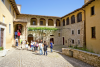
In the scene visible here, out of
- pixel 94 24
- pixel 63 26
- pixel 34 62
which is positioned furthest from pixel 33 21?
pixel 34 62

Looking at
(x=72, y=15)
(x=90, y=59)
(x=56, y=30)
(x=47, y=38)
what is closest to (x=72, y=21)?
(x=72, y=15)

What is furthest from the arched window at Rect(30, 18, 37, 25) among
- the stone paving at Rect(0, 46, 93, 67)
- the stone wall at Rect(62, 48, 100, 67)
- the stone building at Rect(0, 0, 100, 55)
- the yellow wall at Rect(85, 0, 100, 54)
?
the stone wall at Rect(62, 48, 100, 67)

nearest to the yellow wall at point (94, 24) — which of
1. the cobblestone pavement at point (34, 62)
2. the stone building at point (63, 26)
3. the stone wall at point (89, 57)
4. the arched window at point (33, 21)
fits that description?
the stone building at point (63, 26)

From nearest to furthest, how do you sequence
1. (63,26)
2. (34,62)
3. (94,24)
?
(34,62) < (94,24) < (63,26)

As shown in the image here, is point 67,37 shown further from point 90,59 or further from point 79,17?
point 90,59

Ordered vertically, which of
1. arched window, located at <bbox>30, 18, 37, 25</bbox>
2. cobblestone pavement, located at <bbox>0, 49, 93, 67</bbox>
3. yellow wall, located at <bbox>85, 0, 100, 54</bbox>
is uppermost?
arched window, located at <bbox>30, 18, 37, 25</bbox>

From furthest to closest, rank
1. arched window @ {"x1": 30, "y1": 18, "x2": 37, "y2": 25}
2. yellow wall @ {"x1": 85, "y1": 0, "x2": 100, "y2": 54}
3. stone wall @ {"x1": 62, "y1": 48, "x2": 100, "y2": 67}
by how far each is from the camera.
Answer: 1. arched window @ {"x1": 30, "y1": 18, "x2": 37, "y2": 25}
2. yellow wall @ {"x1": 85, "y1": 0, "x2": 100, "y2": 54}
3. stone wall @ {"x1": 62, "y1": 48, "x2": 100, "y2": 67}

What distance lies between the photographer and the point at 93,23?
1131 centimetres

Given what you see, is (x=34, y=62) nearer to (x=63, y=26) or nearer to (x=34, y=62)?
(x=34, y=62)

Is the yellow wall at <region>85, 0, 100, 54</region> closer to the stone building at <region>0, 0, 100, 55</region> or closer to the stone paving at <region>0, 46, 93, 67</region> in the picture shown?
the stone building at <region>0, 0, 100, 55</region>

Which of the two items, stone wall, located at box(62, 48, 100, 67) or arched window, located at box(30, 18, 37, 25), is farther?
arched window, located at box(30, 18, 37, 25)

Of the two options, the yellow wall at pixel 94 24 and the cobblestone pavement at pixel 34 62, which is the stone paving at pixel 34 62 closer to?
the cobblestone pavement at pixel 34 62

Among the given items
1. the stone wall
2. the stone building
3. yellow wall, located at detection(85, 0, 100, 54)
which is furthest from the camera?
yellow wall, located at detection(85, 0, 100, 54)

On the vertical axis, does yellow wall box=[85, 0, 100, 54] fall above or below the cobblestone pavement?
above
